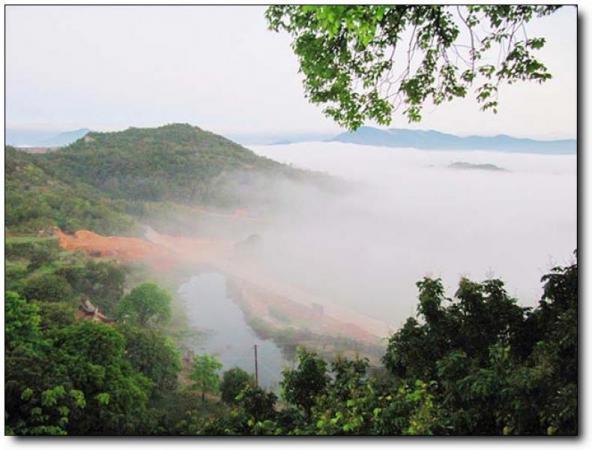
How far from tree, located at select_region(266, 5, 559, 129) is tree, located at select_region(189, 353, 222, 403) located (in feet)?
5.28

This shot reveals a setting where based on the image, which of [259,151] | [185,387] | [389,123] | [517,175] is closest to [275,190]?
[259,151]

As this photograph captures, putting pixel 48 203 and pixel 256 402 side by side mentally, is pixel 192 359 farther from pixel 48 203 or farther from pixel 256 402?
pixel 48 203

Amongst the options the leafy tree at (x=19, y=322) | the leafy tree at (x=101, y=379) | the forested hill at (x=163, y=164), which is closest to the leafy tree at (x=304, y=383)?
the leafy tree at (x=101, y=379)

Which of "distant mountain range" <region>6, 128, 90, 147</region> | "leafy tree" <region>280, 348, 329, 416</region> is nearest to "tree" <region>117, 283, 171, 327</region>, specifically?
"leafy tree" <region>280, 348, 329, 416</region>

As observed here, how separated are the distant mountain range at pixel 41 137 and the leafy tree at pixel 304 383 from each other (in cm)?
190

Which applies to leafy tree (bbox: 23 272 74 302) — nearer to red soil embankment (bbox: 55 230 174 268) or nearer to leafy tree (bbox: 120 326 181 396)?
red soil embankment (bbox: 55 230 174 268)

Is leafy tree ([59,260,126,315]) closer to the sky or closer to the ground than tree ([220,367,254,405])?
closer to the sky

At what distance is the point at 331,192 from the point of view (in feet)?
11.0

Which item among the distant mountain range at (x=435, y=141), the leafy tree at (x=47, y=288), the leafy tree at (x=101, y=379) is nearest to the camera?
the leafy tree at (x=101, y=379)

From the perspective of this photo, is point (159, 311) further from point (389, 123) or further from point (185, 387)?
point (389, 123)

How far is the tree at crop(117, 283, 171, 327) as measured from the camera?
3.13 m

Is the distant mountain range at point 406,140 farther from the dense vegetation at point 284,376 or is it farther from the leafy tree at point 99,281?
the leafy tree at point 99,281

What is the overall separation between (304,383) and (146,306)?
1.03 m

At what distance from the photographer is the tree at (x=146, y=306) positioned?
3.13 m
